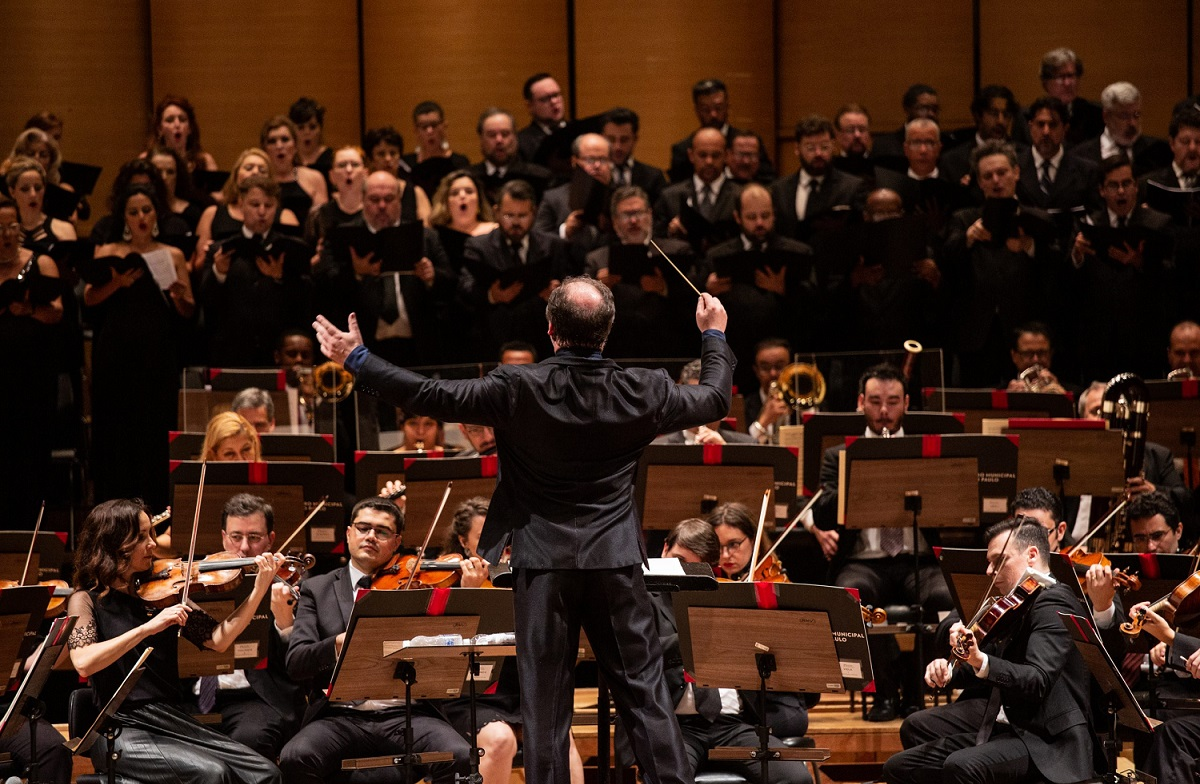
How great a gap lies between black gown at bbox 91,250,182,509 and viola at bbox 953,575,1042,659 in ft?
13.3

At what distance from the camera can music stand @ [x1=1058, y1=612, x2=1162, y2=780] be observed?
4461 mm

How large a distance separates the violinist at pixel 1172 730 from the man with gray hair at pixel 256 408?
12.2ft

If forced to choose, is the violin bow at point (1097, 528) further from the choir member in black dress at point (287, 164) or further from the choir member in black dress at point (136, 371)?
the choir member in black dress at point (287, 164)

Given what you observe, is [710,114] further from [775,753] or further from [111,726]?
[111,726]

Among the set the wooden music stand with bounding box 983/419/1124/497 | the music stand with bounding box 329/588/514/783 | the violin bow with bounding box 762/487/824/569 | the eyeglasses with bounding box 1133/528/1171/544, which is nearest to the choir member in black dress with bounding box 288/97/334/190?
the violin bow with bounding box 762/487/824/569

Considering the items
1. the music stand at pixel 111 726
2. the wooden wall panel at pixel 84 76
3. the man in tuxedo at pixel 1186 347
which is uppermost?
the wooden wall panel at pixel 84 76

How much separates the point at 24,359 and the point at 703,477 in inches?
126

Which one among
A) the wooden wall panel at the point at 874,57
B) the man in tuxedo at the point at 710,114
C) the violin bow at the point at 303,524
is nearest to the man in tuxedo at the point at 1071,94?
the wooden wall panel at the point at 874,57

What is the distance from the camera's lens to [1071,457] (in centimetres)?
623

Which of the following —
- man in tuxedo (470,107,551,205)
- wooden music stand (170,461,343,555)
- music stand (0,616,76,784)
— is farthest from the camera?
man in tuxedo (470,107,551,205)

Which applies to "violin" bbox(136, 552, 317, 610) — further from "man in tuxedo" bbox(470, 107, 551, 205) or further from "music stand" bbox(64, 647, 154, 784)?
"man in tuxedo" bbox(470, 107, 551, 205)

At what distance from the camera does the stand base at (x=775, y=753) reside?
4.55 meters

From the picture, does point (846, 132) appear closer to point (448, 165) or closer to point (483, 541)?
point (448, 165)

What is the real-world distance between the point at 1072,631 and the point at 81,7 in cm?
790
